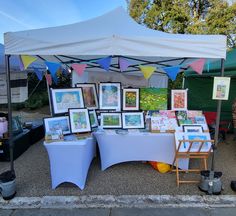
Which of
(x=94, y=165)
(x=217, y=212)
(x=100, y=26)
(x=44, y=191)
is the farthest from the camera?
(x=94, y=165)

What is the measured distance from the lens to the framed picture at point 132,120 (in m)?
3.72

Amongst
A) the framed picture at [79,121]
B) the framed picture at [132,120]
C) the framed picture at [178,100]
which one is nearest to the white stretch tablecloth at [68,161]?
the framed picture at [79,121]

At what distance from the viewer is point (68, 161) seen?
2932 millimetres

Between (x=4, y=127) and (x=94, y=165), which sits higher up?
(x=4, y=127)

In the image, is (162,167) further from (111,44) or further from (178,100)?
(111,44)

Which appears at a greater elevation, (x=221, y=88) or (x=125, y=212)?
(x=221, y=88)

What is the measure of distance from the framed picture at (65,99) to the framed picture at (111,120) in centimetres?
43

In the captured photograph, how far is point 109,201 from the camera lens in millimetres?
2777

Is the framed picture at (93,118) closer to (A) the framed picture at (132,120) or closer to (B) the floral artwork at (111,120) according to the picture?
(B) the floral artwork at (111,120)

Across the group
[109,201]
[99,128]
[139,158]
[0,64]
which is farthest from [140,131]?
[0,64]

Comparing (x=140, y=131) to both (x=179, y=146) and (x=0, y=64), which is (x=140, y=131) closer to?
(x=179, y=146)

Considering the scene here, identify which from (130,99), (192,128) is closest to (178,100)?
(192,128)

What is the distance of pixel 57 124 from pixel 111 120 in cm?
89

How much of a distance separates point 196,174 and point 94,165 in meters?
1.69
